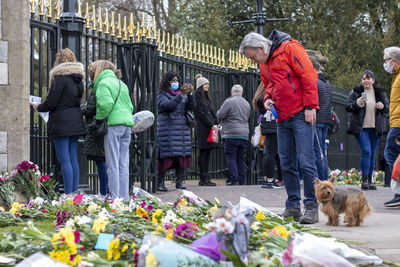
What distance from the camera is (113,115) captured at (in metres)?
8.47

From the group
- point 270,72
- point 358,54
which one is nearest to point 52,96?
point 270,72

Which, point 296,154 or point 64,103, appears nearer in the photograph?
point 296,154

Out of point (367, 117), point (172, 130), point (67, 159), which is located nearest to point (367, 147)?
point (367, 117)

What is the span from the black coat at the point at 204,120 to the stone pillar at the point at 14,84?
472cm

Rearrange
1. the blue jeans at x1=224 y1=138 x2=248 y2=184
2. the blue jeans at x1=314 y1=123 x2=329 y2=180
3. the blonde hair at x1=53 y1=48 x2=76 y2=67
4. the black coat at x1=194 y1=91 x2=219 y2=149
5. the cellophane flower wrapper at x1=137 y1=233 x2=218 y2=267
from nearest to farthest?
the cellophane flower wrapper at x1=137 y1=233 x2=218 y2=267 < the blonde hair at x1=53 y1=48 x2=76 y2=67 < the blue jeans at x1=314 y1=123 x2=329 y2=180 < the black coat at x1=194 y1=91 x2=219 y2=149 < the blue jeans at x1=224 y1=138 x2=248 y2=184

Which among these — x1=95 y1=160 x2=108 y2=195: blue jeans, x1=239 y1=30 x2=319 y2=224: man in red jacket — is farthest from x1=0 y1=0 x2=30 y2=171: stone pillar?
x1=239 y1=30 x2=319 y2=224: man in red jacket

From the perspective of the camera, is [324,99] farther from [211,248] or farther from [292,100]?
[211,248]

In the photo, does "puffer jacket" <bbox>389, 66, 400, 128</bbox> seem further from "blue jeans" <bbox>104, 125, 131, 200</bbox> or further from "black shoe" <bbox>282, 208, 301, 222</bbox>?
"blue jeans" <bbox>104, 125, 131, 200</bbox>

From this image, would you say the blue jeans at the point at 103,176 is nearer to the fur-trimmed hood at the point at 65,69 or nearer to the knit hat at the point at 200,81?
the fur-trimmed hood at the point at 65,69

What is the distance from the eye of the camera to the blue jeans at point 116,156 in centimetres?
846

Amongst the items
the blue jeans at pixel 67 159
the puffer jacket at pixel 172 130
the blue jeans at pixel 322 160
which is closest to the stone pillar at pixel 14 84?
the blue jeans at pixel 67 159

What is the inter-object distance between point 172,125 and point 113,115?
2.98m

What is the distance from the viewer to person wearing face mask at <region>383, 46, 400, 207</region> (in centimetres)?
847

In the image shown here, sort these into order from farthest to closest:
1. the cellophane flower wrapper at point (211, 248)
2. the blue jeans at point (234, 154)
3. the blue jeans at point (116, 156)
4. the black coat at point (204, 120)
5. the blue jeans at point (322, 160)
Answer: the blue jeans at point (234, 154), the black coat at point (204, 120), the blue jeans at point (322, 160), the blue jeans at point (116, 156), the cellophane flower wrapper at point (211, 248)
